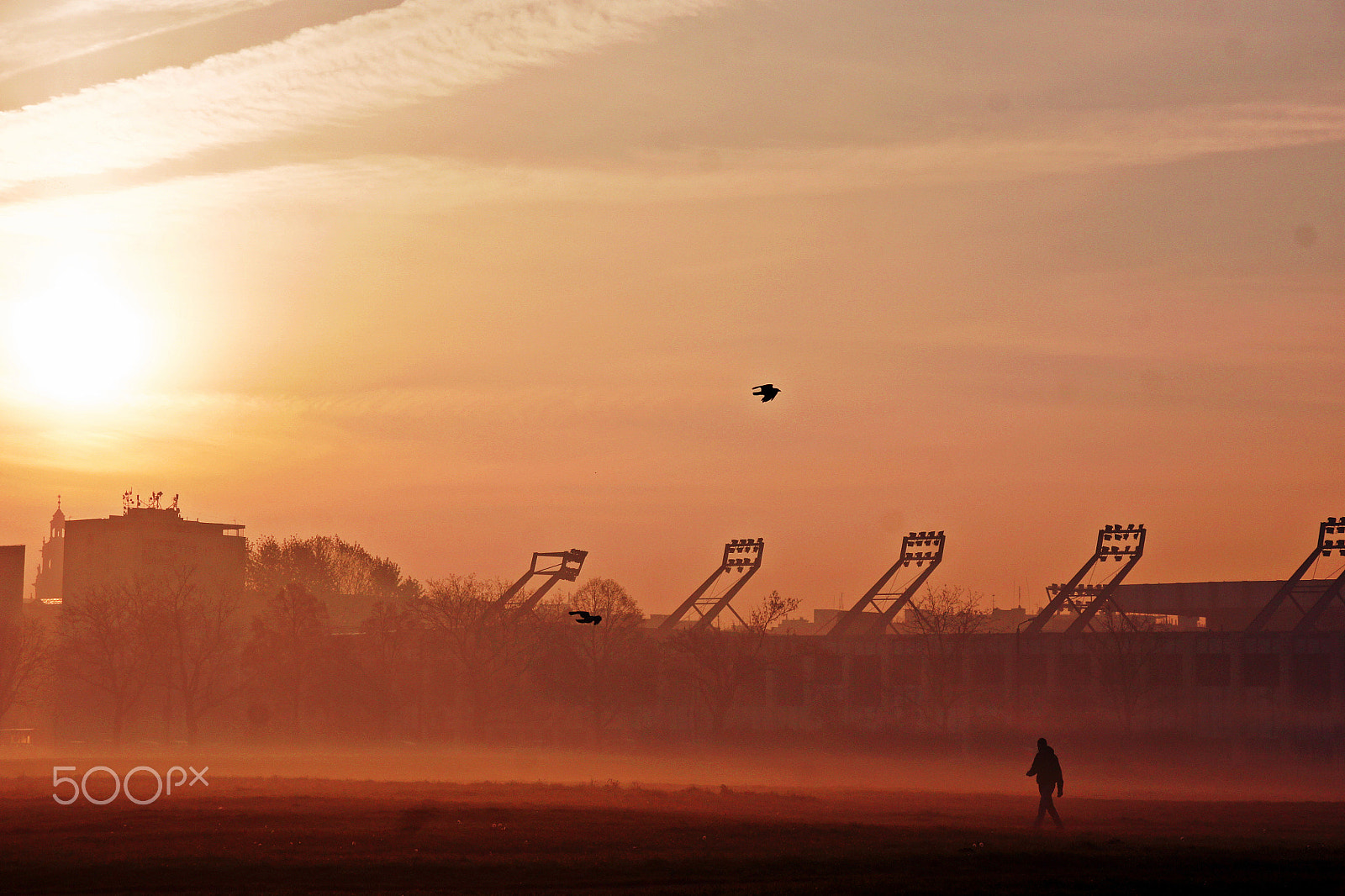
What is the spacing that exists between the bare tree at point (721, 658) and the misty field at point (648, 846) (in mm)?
54832

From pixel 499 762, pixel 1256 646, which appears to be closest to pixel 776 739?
pixel 499 762

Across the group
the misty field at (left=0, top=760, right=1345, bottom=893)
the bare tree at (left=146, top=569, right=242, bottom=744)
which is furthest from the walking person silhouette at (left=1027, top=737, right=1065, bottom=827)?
the bare tree at (left=146, top=569, right=242, bottom=744)

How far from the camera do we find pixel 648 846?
31062mm

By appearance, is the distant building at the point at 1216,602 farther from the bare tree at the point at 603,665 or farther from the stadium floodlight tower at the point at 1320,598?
the bare tree at the point at 603,665

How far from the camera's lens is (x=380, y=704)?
10344 centimetres

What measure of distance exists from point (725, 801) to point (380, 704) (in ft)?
209

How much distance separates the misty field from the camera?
25.8 m

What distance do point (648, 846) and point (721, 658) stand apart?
7142cm

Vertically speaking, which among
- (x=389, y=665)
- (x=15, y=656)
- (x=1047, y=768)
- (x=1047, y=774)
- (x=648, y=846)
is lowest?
(x=648, y=846)

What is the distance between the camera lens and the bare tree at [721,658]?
100125 millimetres

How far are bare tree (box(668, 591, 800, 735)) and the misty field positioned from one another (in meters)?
54.8

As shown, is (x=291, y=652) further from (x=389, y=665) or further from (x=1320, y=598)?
(x=1320, y=598)

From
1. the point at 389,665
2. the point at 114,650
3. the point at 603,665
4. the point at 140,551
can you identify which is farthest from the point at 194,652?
the point at 140,551

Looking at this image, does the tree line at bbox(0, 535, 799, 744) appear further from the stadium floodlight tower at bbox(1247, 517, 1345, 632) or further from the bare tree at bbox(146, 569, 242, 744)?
the stadium floodlight tower at bbox(1247, 517, 1345, 632)
